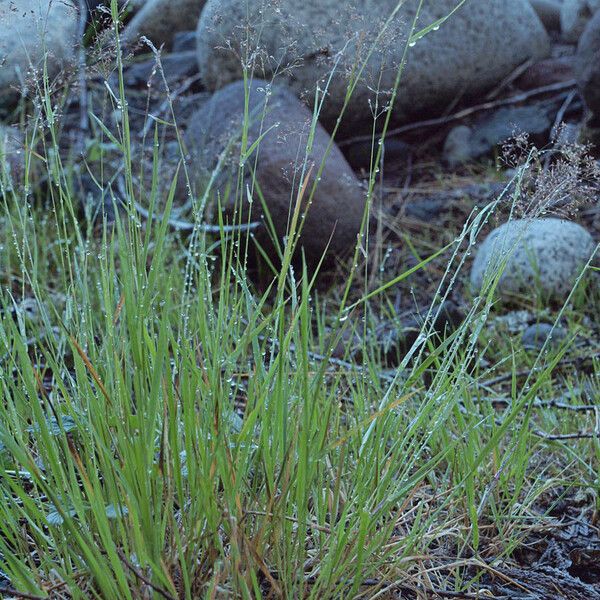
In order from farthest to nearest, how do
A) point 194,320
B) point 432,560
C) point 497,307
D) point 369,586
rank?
1. point 497,307
2. point 194,320
3. point 432,560
4. point 369,586

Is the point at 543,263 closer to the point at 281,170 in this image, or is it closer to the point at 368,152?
the point at 281,170

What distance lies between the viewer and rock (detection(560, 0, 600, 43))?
570cm

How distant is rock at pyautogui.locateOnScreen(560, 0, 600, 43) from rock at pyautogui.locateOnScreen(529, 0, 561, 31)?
598mm

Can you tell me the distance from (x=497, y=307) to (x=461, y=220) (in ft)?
2.61

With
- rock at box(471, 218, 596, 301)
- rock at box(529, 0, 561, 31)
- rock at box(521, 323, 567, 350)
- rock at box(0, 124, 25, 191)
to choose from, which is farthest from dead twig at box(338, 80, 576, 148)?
rock at box(0, 124, 25, 191)

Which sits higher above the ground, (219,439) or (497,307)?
(219,439)

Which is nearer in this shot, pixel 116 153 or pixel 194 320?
pixel 194 320

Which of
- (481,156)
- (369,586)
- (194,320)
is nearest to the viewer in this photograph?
(369,586)

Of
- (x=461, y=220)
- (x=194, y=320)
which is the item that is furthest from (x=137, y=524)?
(x=461, y=220)

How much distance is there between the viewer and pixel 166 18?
22.6 feet

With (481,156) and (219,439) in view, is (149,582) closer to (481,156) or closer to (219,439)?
(219,439)

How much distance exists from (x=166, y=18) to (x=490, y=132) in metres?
3.31

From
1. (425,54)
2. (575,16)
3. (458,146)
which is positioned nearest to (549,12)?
(575,16)

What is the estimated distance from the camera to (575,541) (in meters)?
1.65
